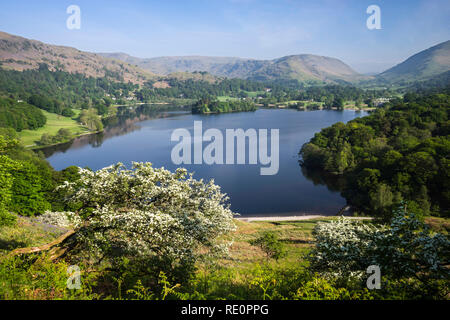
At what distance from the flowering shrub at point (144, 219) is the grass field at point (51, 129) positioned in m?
82.9

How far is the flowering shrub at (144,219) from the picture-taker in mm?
10070

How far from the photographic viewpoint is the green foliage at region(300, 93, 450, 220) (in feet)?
131

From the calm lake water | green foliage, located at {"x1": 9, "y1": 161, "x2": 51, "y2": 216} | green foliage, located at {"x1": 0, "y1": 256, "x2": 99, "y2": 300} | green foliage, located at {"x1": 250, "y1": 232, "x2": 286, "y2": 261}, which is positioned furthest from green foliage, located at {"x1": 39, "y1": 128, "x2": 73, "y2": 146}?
green foliage, located at {"x1": 0, "y1": 256, "x2": 99, "y2": 300}

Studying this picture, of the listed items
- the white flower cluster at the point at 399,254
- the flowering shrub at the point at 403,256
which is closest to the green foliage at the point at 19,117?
the white flower cluster at the point at 399,254

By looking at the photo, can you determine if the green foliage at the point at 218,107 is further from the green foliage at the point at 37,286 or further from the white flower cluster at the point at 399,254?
the green foliage at the point at 37,286

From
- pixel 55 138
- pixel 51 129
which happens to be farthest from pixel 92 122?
pixel 55 138

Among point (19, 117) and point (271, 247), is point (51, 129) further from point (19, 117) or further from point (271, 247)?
point (271, 247)

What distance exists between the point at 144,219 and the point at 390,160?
153 ft

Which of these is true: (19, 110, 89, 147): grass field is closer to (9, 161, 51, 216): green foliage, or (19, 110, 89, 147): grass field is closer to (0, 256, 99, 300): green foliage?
(9, 161, 51, 216): green foliage

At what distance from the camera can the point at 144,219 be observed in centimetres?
1018
